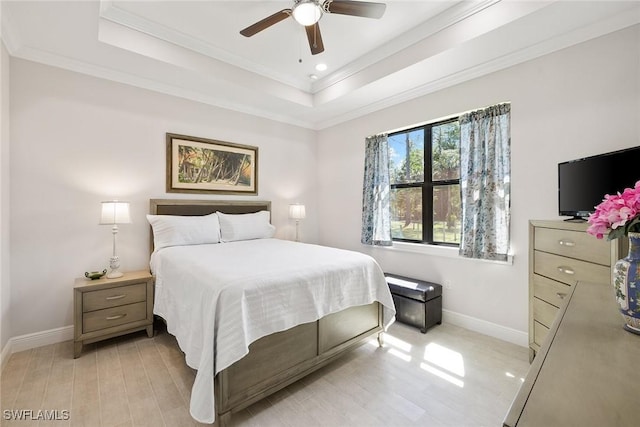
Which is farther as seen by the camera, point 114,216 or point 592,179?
point 114,216

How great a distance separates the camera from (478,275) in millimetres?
2893

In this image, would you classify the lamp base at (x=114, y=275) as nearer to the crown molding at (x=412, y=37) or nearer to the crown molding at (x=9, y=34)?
the crown molding at (x=9, y=34)

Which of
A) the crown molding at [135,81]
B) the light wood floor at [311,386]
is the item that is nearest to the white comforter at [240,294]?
the light wood floor at [311,386]

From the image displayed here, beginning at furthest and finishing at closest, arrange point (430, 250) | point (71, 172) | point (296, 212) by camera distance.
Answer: point (296, 212)
point (430, 250)
point (71, 172)

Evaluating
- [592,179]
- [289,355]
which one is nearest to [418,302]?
[289,355]

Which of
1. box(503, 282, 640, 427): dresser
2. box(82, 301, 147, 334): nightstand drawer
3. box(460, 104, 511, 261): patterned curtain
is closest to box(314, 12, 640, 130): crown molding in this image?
box(460, 104, 511, 261): patterned curtain

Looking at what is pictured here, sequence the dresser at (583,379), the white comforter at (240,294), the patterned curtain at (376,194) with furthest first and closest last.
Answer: the patterned curtain at (376,194), the white comforter at (240,294), the dresser at (583,379)

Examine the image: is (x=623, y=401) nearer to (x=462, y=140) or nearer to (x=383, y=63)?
(x=462, y=140)

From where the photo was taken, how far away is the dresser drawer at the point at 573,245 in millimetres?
1697

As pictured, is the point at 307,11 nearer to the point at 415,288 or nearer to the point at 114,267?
the point at 415,288

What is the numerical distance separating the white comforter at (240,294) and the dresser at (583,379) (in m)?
1.34

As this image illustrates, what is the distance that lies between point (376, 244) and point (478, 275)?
4.14ft

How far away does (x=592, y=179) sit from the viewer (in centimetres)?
191

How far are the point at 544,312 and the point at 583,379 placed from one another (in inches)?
71.9
